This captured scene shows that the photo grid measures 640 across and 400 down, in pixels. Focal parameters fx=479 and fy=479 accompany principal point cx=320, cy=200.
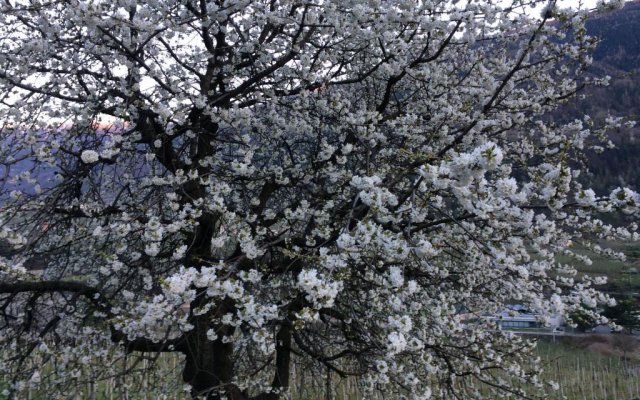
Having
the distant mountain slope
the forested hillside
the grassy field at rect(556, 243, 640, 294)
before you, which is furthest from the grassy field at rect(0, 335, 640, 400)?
the distant mountain slope

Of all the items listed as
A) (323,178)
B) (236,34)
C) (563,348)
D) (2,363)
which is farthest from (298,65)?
(563,348)

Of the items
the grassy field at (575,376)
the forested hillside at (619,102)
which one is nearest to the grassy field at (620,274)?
the forested hillside at (619,102)

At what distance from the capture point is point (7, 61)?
5293 mm

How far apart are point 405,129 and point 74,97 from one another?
386 centimetres

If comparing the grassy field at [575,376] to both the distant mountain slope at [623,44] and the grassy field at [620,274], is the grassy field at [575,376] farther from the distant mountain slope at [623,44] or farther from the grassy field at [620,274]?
the distant mountain slope at [623,44]

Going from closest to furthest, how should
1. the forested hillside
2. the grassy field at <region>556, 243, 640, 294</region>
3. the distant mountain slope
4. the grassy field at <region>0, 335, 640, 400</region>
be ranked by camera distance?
the grassy field at <region>0, 335, 640, 400</region> < the grassy field at <region>556, 243, 640, 294</region> < the forested hillside < the distant mountain slope

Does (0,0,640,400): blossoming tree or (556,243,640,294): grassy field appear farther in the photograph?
(556,243,640,294): grassy field

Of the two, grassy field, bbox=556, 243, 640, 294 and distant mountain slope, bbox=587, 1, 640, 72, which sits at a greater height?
distant mountain slope, bbox=587, 1, 640, 72

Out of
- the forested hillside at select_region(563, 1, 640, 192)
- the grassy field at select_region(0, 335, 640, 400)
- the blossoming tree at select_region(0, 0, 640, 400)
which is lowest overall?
the grassy field at select_region(0, 335, 640, 400)

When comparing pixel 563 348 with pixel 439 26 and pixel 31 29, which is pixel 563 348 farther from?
pixel 31 29

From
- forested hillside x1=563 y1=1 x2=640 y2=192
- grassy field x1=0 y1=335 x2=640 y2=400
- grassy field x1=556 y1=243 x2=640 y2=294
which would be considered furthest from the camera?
forested hillside x1=563 y1=1 x2=640 y2=192

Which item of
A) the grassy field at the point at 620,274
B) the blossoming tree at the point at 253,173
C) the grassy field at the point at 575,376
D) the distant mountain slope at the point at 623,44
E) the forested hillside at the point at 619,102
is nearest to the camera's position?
the blossoming tree at the point at 253,173

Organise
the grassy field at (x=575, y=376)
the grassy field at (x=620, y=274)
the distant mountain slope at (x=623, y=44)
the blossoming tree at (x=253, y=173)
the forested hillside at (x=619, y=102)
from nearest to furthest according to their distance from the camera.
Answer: the blossoming tree at (x=253, y=173) → the grassy field at (x=575, y=376) → the grassy field at (x=620, y=274) → the forested hillside at (x=619, y=102) → the distant mountain slope at (x=623, y=44)

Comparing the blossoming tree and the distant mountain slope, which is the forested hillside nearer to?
the distant mountain slope
